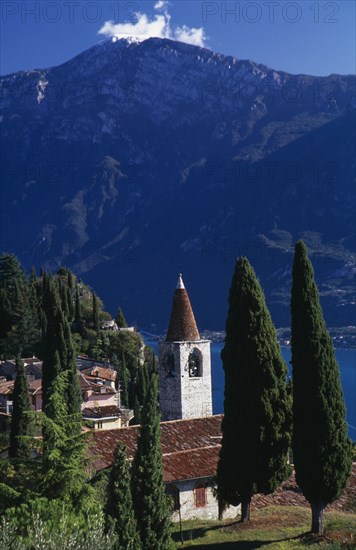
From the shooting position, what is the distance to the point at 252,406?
23156mm

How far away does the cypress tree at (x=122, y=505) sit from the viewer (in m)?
Answer: 18.5

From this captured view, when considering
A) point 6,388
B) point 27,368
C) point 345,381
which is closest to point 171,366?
point 6,388

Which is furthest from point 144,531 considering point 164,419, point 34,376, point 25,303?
point 25,303

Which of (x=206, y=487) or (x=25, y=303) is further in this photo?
(x=25, y=303)

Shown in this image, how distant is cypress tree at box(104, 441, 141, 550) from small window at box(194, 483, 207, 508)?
7545 millimetres

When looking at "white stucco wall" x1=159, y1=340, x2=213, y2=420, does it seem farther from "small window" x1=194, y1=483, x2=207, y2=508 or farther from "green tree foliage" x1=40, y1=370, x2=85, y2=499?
"green tree foliage" x1=40, y1=370, x2=85, y2=499

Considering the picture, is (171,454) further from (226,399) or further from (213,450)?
(226,399)

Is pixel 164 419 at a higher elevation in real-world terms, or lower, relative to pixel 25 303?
lower

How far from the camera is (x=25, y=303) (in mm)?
61406

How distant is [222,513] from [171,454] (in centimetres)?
274

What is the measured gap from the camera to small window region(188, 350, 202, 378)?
35562 millimetres

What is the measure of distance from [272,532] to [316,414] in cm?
407

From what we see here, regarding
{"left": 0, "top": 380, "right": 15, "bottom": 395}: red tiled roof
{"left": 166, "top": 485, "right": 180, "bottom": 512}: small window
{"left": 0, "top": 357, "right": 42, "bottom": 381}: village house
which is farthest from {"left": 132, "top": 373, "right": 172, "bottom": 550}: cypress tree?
{"left": 0, "top": 357, "right": 42, "bottom": 381}: village house

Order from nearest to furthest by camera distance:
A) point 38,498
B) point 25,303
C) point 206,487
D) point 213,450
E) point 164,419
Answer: point 38,498
point 206,487
point 213,450
point 164,419
point 25,303
